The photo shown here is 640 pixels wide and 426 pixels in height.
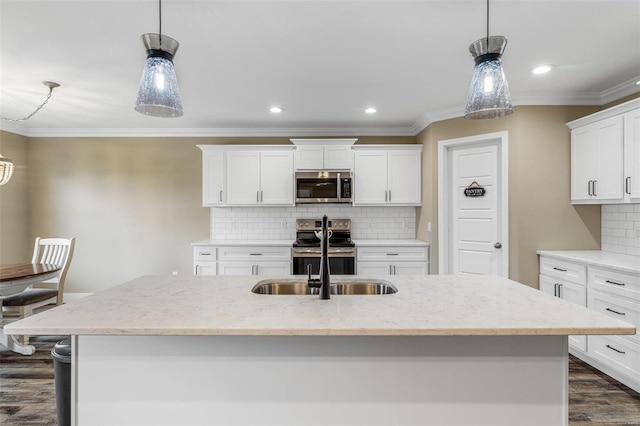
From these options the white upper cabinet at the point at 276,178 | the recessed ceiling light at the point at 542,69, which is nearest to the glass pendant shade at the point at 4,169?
the white upper cabinet at the point at 276,178

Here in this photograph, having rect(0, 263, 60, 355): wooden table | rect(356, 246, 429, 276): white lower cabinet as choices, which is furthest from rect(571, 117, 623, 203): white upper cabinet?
rect(0, 263, 60, 355): wooden table

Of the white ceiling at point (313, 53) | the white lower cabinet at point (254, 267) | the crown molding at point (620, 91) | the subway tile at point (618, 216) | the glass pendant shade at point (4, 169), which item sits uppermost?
the white ceiling at point (313, 53)

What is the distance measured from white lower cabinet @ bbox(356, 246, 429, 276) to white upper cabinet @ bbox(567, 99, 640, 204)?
1673 millimetres

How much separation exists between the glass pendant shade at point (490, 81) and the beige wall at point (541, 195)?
2.21 m

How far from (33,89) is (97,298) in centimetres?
287

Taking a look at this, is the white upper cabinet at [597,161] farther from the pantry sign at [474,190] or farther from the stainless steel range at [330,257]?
the stainless steel range at [330,257]

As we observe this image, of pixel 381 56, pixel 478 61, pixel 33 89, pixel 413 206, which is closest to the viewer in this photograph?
pixel 478 61

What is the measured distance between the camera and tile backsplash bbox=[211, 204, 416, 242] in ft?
16.3

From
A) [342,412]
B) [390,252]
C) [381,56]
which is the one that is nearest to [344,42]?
[381,56]

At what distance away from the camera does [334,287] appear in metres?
2.08

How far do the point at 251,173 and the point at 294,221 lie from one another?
914mm

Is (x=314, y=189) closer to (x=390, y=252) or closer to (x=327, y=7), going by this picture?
(x=390, y=252)

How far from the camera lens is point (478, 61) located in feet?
5.43

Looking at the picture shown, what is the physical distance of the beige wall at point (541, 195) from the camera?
11.5ft
